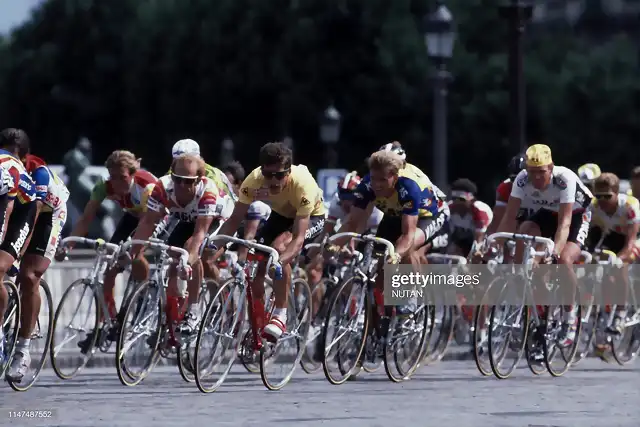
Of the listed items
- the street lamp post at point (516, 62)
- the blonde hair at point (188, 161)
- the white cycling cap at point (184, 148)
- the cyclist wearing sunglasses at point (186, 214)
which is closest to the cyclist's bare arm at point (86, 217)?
the white cycling cap at point (184, 148)

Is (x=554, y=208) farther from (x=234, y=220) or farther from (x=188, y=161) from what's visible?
(x=188, y=161)

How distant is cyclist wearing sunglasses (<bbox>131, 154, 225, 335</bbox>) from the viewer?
44.3ft

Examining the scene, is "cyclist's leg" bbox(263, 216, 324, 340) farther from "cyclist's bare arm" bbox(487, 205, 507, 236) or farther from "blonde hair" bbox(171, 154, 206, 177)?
"cyclist's bare arm" bbox(487, 205, 507, 236)

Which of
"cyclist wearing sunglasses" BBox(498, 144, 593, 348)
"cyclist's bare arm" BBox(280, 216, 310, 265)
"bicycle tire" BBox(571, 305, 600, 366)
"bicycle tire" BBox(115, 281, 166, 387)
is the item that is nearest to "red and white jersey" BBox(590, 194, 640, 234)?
"bicycle tire" BBox(571, 305, 600, 366)

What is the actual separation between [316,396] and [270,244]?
4.82 ft

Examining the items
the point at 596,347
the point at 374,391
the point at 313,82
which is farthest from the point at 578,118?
the point at 374,391

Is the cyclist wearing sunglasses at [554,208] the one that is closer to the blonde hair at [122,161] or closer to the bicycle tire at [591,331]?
the bicycle tire at [591,331]

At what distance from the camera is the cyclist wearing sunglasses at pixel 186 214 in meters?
13.5

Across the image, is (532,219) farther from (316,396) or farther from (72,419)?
(72,419)

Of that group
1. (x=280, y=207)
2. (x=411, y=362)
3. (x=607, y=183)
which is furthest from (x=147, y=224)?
(x=607, y=183)

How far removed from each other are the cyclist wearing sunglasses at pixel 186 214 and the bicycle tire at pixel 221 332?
1.13 ft

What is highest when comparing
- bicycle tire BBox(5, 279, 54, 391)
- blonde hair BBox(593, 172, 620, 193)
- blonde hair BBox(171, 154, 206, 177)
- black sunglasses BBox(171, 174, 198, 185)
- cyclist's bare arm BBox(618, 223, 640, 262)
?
blonde hair BBox(593, 172, 620, 193)

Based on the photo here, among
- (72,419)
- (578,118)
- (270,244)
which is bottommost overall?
(72,419)

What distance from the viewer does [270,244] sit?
13945 mm
